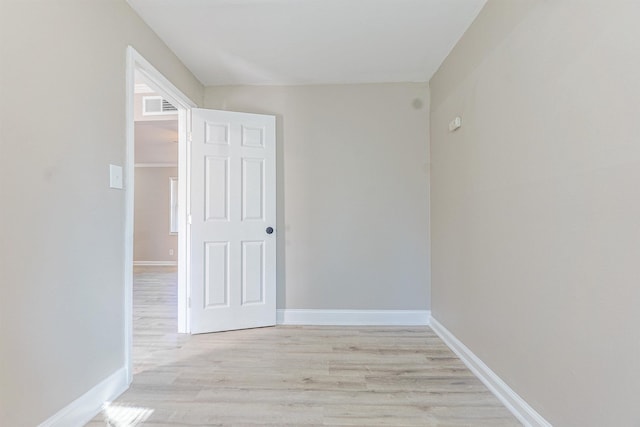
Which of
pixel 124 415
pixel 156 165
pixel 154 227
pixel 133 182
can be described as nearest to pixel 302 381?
pixel 124 415

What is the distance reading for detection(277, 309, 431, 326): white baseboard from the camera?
3.06 meters

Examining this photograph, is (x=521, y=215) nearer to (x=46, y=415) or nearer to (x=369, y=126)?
(x=369, y=126)

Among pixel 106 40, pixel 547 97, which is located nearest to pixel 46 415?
pixel 106 40

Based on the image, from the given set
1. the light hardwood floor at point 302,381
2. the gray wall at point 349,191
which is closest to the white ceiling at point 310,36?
the gray wall at point 349,191

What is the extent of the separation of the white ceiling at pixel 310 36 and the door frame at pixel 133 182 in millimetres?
321

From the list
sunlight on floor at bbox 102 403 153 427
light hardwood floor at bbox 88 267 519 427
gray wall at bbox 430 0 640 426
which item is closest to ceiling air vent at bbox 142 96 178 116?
light hardwood floor at bbox 88 267 519 427

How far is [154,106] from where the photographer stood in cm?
421

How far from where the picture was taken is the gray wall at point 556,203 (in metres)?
1.07

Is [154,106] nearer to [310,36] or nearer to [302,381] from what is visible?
[310,36]

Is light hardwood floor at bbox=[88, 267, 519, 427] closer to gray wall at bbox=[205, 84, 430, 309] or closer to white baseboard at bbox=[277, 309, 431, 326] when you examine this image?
white baseboard at bbox=[277, 309, 431, 326]

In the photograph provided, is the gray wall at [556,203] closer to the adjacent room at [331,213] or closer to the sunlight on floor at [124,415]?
the adjacent room at [331,213]

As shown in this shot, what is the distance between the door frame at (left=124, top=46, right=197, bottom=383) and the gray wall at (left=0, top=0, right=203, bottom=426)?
5 cm

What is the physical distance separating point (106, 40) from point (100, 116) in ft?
1.46

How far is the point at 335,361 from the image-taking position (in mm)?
2277
